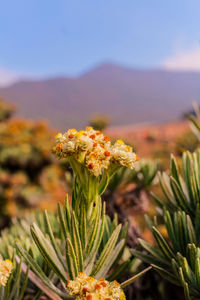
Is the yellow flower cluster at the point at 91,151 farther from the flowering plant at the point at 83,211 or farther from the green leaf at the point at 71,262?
the green leaf at the point at 71,262

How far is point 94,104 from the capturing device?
261ft

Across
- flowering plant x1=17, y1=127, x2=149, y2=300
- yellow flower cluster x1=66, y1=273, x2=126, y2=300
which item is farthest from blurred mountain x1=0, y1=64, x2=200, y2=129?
yellow flower cluster x1=66, y1=273, x2=126, y2=300

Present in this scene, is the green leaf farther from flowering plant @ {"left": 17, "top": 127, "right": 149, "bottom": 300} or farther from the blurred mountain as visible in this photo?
the blurred mountain

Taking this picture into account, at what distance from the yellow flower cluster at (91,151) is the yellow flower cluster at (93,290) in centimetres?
20

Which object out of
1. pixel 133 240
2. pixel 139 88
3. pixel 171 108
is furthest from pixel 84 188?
pixel 139 88

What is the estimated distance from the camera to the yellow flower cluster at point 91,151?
53 centimetres

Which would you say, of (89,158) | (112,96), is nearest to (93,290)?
(89,158)

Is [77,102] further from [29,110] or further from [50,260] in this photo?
[50,260]

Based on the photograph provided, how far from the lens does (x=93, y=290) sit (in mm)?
464

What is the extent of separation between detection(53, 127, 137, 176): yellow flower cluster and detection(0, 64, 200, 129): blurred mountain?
58673 millimetres

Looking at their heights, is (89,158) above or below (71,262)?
above

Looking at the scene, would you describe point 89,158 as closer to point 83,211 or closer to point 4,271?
point 83,211

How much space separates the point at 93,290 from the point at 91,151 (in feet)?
0.83

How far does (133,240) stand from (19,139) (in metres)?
7.56
